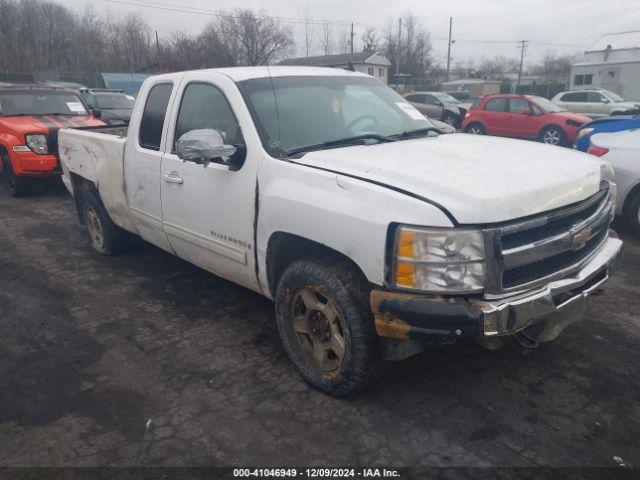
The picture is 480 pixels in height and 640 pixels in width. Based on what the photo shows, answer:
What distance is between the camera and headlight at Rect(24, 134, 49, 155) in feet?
27.4

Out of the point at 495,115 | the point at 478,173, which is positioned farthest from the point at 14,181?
the point at 495,115

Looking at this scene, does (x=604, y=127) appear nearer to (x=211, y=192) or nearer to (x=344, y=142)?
(x=344, y=142)

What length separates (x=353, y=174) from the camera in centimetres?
273

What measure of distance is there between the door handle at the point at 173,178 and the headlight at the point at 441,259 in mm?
2001

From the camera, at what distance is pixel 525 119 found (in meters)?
14.6

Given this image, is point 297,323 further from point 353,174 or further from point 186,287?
point 186,287

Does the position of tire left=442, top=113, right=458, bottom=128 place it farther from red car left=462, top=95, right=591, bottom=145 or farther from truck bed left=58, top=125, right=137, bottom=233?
truck bed left=58, top=125, right=137, bottom=233

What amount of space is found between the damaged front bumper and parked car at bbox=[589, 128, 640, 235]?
3.88m

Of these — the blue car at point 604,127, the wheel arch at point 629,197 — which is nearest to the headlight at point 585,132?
the blue car at point 604,127

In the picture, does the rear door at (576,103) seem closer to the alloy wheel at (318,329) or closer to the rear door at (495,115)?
the rear door at (495,115)

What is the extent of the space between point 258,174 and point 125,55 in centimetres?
5547

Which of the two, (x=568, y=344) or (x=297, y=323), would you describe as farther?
(x=568, y=344)

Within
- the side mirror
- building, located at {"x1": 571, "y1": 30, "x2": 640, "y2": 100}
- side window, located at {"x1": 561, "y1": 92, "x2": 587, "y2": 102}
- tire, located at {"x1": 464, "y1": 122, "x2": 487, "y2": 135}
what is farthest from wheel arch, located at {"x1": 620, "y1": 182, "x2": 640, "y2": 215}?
building, located at {"x1": 571, "y1": 30, "x2": 640, "y2": 100}

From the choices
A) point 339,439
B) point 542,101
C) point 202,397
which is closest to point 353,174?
point 339,439
